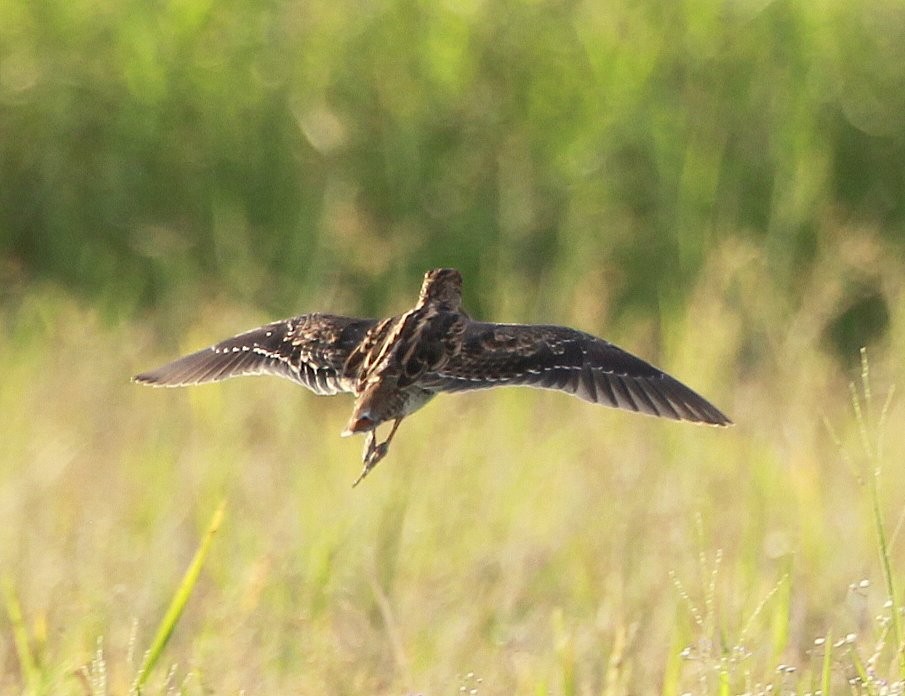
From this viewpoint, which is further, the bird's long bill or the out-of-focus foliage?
the out-of-focus foliage

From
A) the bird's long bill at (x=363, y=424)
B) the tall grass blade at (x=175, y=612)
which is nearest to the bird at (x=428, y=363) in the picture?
the bird's long bill at (x=363, y=424)

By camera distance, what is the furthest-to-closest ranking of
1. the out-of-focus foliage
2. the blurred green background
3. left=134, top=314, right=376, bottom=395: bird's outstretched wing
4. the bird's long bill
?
the out-of-focus foliage
the blurred green background
left=134, top=314, right=376, bottom=395: bird's outstretched wing
the bird's long bill

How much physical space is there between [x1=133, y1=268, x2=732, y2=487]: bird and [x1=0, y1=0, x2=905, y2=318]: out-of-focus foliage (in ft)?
10.2

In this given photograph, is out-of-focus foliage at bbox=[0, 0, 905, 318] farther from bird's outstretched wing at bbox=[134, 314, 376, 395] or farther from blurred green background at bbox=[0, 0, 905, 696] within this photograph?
bird's outstretched wing at bbox=[134, 314, 376, 395]

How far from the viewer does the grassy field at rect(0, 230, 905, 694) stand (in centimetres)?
286

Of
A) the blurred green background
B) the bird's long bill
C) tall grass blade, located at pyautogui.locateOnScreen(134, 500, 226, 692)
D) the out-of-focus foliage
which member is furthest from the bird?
the out-of-focus foliage

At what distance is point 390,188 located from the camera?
5898 millimetres

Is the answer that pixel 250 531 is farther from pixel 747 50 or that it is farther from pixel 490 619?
pixel 747 50

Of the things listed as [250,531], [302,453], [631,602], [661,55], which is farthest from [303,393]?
[661,55]

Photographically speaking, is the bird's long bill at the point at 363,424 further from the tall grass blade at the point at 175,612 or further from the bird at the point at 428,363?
Answer: the tall grass blade at the point at 175,612

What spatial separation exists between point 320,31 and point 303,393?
1729 mm

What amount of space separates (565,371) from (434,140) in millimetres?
3674

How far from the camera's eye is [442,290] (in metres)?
2.37

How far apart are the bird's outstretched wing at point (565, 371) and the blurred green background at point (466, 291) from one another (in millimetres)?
644
